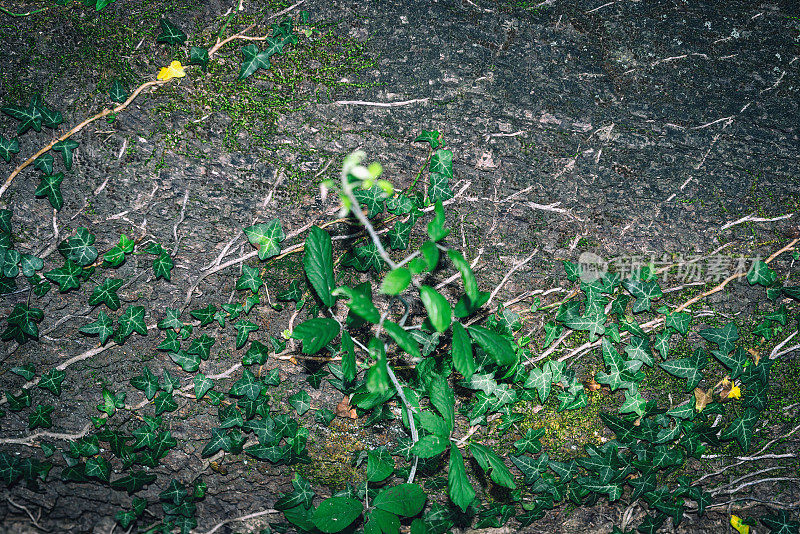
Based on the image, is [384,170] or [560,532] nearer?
[384,170]

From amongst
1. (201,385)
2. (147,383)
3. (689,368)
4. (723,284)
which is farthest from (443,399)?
(723,284)

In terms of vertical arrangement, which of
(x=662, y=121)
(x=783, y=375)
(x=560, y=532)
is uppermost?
(x=662, y=121)

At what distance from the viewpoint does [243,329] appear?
222 cm

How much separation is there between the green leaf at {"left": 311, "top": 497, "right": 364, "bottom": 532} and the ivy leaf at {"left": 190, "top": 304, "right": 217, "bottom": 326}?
1.00 meters

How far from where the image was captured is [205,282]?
2234 millimetres

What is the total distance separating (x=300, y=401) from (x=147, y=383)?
74cm

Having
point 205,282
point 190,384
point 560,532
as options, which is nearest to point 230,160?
point 205,282

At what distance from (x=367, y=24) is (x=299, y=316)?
1.47 metres

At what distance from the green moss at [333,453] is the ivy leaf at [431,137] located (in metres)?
1.44

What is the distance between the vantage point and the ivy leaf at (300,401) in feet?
7.36

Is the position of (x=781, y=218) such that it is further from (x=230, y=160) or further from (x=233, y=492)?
(x=233, y=492)

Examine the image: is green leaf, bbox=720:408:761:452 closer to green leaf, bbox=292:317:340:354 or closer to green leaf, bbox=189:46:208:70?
green leaf, bbox=292:317:340:354

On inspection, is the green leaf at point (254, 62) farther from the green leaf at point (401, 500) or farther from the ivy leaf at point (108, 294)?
the green leaf at point (401, 500)

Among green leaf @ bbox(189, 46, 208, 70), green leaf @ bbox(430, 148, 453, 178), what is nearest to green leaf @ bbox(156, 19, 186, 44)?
green leaf @ bbox(189, 46, 208, 70)
